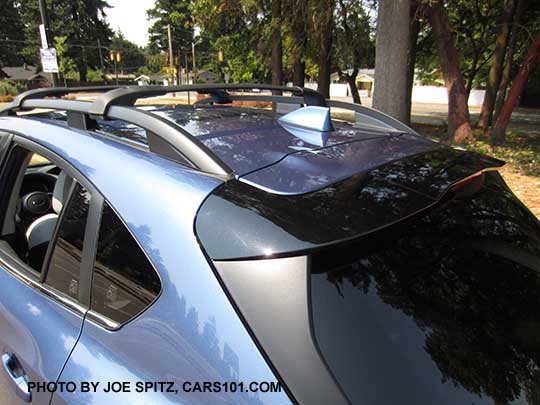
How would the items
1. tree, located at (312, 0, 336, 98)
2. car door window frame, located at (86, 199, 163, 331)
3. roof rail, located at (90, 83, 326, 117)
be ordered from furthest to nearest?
tree, located at (312, 0, 336, 98), roof rail, located at (90, 83, 326, 117), car door window frame, located at (86, 199, 163, 331)

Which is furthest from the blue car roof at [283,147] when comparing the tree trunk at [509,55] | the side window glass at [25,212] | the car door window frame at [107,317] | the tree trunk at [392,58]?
the tree trunk at [509,55]

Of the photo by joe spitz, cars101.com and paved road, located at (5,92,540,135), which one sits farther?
paved road, located at (5,92,540,135)

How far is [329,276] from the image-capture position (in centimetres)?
103

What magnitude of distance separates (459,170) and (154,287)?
1155 mm

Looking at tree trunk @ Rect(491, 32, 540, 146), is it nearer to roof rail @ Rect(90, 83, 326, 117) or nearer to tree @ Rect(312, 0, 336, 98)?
tree @ Rect(312, 0, 336, 98)

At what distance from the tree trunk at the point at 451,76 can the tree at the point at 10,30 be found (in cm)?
7364

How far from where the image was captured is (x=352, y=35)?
17.5m

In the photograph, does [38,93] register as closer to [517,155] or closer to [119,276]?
[119,276]

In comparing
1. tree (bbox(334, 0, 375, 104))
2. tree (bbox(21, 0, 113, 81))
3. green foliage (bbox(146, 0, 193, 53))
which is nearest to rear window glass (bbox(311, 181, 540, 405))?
tree (bbox(334, 0, 375, 104))

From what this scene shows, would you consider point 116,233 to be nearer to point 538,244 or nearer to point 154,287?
point 154,287

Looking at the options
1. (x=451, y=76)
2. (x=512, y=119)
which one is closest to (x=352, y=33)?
(x=451, y=76)

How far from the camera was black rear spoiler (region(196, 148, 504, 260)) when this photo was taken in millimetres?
1010

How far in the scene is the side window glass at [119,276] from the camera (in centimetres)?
118

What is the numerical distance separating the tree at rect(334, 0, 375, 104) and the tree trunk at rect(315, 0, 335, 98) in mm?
645
